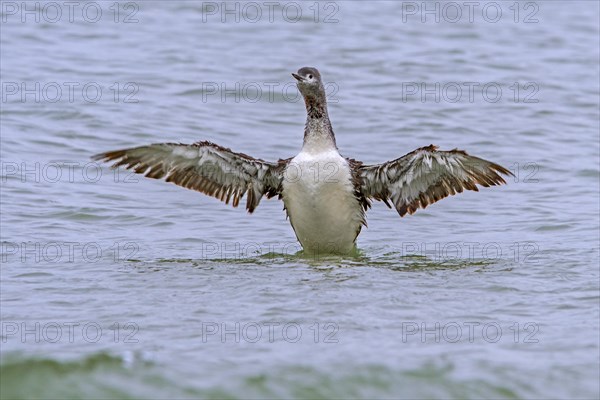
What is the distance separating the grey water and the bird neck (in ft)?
3.92

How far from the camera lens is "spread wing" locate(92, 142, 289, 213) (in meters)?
11.7

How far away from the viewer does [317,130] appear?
38.4 ft

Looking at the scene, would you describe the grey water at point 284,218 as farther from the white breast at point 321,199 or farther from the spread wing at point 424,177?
the spread wing at point 424,177

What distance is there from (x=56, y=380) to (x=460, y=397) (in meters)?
2.83

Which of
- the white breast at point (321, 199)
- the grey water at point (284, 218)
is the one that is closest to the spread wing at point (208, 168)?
the white breast at point (321, 199)

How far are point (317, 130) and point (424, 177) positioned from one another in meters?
1.16

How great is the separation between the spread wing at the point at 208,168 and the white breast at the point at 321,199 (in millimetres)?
333

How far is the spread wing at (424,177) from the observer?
37.1 ft

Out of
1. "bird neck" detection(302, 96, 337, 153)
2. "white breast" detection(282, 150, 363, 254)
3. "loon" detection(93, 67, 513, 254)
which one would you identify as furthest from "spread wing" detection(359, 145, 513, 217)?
"bird neck" detection(302, 96, 337, 153)

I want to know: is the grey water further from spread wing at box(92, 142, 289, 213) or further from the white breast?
spread wing at box(92, 142, 289, 213)

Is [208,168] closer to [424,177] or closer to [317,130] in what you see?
[317,130]

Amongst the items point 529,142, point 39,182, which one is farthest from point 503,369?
Result: point 529,142

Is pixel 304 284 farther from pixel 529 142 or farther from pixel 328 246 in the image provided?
pixel 529 142

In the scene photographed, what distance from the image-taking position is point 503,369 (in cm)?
847
